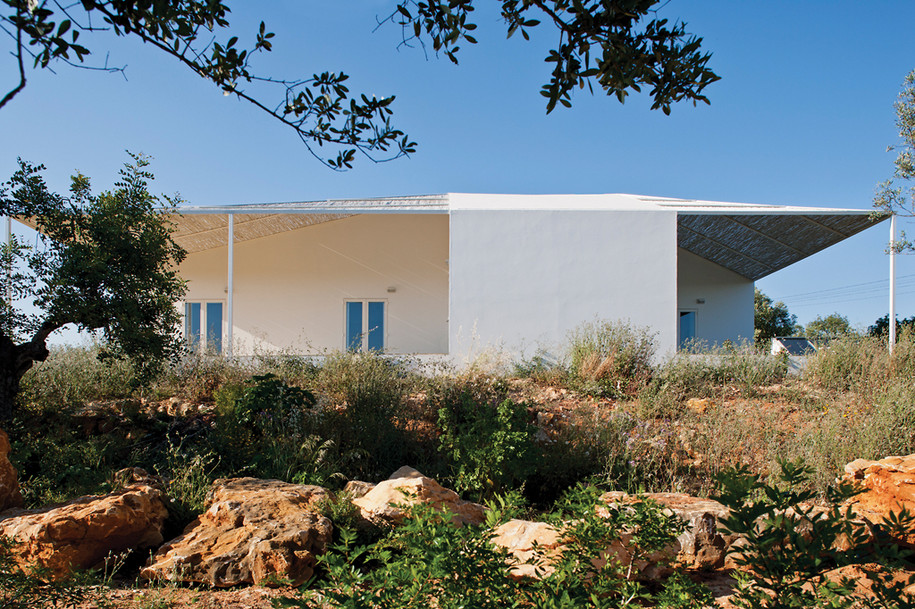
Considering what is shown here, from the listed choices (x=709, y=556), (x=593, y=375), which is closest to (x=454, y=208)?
(x=593, y=375)

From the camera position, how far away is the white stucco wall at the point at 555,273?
9.96 metres

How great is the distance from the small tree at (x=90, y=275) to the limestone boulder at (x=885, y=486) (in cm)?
638

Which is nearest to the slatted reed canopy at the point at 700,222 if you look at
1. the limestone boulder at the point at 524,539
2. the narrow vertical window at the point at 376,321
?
the narrow vertical window at the point at 376,321

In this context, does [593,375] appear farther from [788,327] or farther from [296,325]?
[788,327]

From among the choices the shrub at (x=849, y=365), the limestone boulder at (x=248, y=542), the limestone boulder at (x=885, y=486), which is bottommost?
the limestone boulder at (x=248, y=542)

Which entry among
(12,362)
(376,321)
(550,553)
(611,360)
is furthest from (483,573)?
(376,321)

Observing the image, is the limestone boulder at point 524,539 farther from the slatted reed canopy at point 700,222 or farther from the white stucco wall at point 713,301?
the white stucco wall at point 713,301

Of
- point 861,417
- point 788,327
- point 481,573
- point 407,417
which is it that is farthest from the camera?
point 788,327

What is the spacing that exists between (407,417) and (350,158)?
3646mm

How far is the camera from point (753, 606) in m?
1.80

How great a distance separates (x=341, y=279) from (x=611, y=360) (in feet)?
23.9

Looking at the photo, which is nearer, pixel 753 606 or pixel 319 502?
pixel 753 606

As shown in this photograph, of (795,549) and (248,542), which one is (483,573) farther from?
(248,542)

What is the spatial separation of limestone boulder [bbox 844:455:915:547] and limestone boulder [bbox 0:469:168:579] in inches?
192
